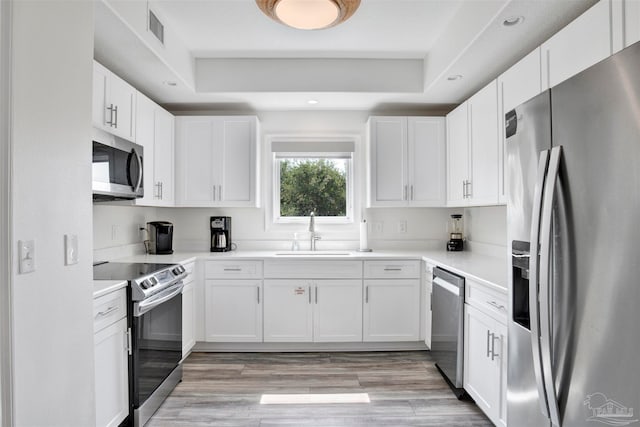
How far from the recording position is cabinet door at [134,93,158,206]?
2736 millimetres

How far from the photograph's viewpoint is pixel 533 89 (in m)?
1.98

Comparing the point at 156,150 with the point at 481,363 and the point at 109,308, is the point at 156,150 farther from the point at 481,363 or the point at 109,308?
the point at 481,363

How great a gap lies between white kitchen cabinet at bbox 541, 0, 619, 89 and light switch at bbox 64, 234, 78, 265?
7.44ft

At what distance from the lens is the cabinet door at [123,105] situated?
7.75 ft

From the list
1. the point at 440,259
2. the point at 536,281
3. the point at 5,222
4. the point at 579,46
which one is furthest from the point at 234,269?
the point at 579,46

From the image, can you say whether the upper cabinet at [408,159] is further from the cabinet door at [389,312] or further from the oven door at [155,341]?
the oven door at [155,341]

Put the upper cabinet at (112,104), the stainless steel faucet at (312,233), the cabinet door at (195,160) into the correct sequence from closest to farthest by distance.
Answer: the upper cabinet at (112,104) < the cabinet door at (195,160) < the stainless steel faucet at (312,233)

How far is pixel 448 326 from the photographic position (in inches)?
101

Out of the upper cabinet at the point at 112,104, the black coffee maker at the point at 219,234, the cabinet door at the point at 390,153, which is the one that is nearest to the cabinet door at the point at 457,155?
the cabinet door at the point at 390,153

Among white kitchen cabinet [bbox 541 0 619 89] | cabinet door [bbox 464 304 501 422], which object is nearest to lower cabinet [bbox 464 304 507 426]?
cabinet door [bbox 464 304 501 422]

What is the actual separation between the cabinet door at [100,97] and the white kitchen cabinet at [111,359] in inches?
41.6

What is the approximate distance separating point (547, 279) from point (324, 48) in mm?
2495

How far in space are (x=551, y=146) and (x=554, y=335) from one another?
1.98ft

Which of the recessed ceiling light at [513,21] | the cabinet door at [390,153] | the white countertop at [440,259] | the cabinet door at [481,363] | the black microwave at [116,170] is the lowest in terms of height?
the cabinet door at [481,363]
